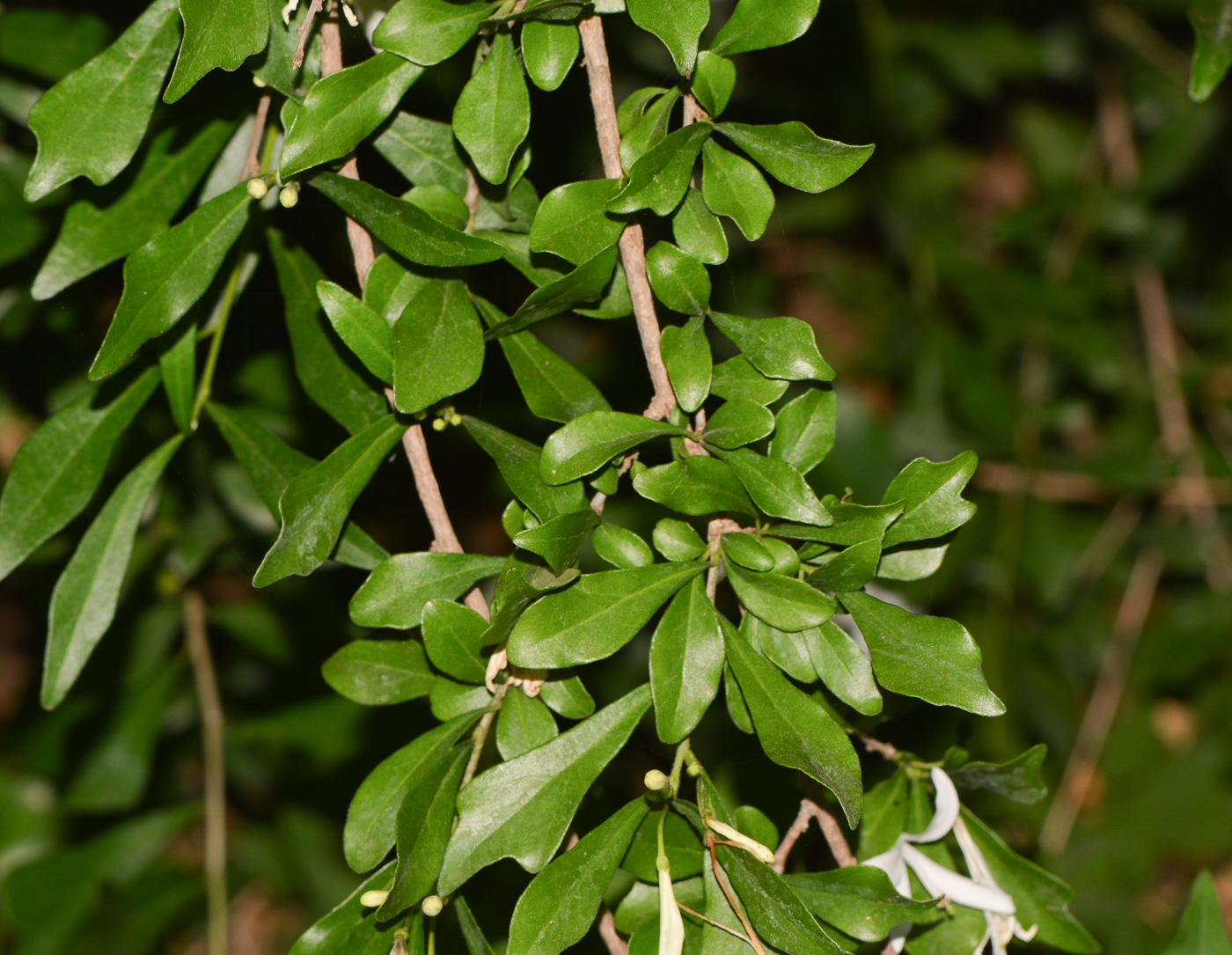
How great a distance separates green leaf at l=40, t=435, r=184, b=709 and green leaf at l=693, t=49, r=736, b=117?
35cm

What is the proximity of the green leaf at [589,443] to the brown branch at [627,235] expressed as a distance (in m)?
0.04

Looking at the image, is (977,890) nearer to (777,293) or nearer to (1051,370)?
(1051,370)

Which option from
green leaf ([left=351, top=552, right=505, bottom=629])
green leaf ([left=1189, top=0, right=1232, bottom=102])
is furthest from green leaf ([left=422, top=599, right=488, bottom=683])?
green leaf ([left=1189, top=0, right=1232, bottom=102])

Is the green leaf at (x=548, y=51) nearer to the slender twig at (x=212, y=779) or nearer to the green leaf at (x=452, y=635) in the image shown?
the green leaf at (x=452, y=635)

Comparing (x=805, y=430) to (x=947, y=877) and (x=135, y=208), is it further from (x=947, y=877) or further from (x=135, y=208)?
(x=135, y=208)

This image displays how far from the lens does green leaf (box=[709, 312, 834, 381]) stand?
17.8 inches

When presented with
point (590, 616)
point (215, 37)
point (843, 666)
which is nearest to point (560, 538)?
point (590, 616)

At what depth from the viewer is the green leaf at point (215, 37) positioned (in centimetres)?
41

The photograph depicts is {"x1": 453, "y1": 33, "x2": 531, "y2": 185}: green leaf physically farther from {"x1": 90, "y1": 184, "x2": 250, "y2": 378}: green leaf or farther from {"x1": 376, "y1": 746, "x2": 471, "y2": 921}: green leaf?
{"x1": 376, "y1": 746, "x2": 471, "y2": 921}: green leaf

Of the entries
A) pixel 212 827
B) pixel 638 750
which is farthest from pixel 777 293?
pixel 212 827

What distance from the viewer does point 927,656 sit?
1.48ft

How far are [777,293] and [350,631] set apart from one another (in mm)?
844

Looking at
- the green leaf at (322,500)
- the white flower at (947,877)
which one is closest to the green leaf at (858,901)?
the white flower at (947,877)

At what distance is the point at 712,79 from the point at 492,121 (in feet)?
0.31
